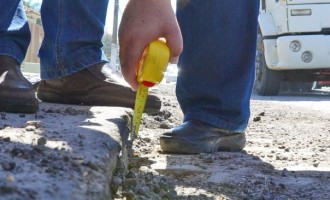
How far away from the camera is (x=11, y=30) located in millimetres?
2615

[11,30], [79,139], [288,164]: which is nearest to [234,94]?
[288,164]

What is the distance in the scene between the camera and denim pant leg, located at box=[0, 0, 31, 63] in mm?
2562

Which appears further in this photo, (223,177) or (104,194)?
(223,177)

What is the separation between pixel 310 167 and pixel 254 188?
51cm

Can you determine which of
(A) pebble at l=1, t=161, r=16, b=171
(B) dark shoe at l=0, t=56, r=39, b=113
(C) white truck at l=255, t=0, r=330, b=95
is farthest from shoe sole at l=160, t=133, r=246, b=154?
(C) white truck at l=255, t=0, r=330, b=95

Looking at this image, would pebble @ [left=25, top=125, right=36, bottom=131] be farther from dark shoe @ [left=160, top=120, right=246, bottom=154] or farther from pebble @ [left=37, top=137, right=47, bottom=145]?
dark shoe @ [left=160, top=120, right=246, bottom=154]

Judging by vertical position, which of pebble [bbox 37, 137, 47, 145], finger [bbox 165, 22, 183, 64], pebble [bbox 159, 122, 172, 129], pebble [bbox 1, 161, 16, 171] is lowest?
pebble [bbox 159, 122, 172, 129]

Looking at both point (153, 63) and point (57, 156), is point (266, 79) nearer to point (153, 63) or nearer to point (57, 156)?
point (153, 63)

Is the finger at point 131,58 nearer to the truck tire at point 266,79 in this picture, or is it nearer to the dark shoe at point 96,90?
the dark shoe at point 96,90

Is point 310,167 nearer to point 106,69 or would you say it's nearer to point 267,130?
point 106,69

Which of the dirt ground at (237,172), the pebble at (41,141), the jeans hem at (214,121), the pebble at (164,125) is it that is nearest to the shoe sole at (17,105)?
the dirt ground at (237,172)

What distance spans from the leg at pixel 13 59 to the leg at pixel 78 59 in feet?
0.42

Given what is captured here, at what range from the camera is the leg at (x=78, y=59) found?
2.74m

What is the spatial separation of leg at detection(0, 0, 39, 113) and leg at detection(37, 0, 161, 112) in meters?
0.13
